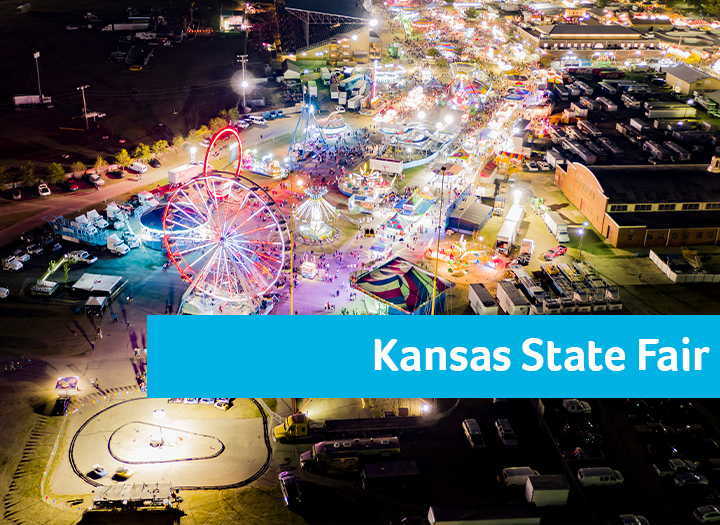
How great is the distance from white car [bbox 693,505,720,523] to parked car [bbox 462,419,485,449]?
8.25 metres

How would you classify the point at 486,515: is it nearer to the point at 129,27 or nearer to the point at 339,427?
the point at 339,427

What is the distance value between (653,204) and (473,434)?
26354mm

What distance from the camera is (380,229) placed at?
46.9m

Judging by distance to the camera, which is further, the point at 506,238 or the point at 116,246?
the point at 506,238

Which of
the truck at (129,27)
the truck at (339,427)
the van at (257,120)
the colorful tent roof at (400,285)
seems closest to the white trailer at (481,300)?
the colorful tent roof at (400,285)

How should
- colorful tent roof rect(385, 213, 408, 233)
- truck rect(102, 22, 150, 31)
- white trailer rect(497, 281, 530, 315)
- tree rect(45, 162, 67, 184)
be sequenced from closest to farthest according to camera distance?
white trailer rect(497, 281, 530, 315)
colorful tent roof rect(385, 213, 408, 233)
tree rect(45, 162, 67, 184)
truck rect(102, 22, 150, 31)

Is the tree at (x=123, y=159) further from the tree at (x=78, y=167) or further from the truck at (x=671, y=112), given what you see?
the truck at (x=671, y=112)

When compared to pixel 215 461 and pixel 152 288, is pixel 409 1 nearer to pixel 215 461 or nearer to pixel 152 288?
pixel 152 288

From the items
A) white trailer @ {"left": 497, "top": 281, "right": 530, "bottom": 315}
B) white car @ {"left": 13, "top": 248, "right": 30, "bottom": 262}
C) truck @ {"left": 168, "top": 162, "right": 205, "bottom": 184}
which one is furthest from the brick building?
white car @ {"left": 13, "top": 248, "right": 30, "bottom": 262}

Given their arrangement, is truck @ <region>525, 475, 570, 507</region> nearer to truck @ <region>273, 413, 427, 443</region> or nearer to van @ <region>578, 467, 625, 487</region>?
van @ <region>578, 467, 625, 487</region>

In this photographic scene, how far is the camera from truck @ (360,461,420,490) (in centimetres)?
2606

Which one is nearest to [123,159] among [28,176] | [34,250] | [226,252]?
[28,176]

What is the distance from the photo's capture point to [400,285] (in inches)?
1454

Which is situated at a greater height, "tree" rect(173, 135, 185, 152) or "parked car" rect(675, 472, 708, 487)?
"tree" rect(173, 135, 185, 152)
